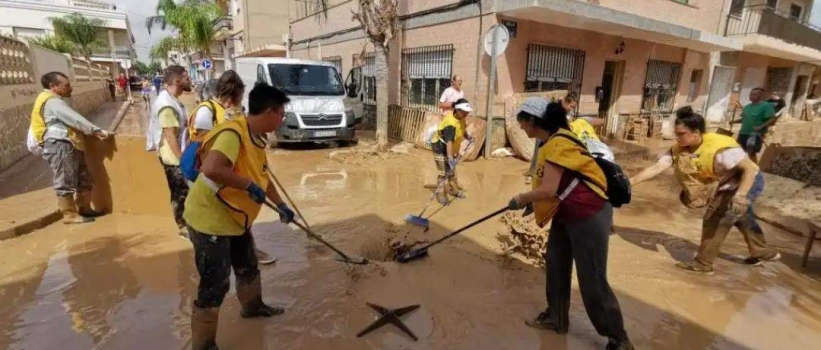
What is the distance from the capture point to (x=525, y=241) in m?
4.13

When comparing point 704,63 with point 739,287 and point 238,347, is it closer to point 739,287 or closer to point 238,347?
point 739,287

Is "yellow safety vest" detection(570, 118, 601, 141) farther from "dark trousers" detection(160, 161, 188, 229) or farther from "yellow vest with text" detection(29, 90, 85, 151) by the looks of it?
"yellow vest with text" detection(29, 90, 85, 151)

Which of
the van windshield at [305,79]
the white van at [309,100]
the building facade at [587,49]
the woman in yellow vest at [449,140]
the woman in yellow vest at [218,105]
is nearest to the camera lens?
the woman in yellow vest at [218,105]

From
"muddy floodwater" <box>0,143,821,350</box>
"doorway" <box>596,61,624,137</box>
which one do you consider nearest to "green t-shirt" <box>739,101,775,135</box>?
"muddy floodwater" <box>0,143,821,350</box>

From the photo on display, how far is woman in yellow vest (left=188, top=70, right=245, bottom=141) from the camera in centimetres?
359

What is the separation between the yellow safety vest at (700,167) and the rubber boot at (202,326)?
403cm

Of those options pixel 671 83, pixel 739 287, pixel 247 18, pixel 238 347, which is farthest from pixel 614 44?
pixel 247 18

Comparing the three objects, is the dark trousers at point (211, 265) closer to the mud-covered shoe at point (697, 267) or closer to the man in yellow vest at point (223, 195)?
the man in yellow vest at point (223, 195)

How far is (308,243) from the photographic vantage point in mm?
4379

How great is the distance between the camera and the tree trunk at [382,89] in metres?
9.39

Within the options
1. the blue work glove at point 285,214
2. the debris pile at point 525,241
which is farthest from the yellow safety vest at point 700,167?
the blue work glove at point 285,214

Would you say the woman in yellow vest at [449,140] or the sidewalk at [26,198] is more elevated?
the woman in yellow vest at [449,140]

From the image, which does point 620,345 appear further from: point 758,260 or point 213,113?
point 213,113

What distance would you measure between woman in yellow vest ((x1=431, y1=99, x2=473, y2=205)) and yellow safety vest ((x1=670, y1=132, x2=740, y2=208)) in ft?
8.22
